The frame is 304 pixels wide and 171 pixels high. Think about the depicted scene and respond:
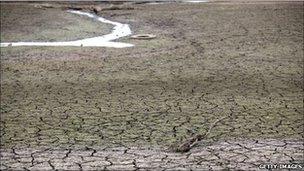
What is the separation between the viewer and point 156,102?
622 centimetres

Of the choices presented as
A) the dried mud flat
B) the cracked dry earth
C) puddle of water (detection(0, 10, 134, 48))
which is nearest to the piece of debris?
the dried mud flat

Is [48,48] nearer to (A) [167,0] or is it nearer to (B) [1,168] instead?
(B) [1,168]

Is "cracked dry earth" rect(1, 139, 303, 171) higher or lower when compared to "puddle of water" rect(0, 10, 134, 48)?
higher

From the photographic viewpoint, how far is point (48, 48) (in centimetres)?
1057

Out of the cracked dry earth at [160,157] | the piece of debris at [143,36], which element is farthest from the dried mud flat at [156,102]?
the piece of debris at [143,36]

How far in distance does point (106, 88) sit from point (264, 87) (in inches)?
90.1

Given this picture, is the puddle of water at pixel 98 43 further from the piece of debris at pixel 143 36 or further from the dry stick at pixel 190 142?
the dry stick at pixel 190 142

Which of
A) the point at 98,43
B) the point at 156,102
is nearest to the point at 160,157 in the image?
the point at 156,102

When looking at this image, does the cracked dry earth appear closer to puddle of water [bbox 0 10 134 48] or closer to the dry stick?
the dry stick

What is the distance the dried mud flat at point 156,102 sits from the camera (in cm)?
439

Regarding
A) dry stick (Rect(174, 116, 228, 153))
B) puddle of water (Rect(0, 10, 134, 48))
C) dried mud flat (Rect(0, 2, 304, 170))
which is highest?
dry stick (Rect(174, 116, 228, 153))

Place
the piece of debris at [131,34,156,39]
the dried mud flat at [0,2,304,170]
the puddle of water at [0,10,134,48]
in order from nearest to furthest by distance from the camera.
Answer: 1. the dried mud flat at [0,2,304,170]
2. the puddle of water at [0,10,134,48]
3. the piece of debris at [131,34,156,39]

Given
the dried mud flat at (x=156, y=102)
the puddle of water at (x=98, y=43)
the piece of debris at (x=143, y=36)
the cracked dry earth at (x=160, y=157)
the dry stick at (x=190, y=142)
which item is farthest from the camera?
the piece of debris at (x=143, y=36)

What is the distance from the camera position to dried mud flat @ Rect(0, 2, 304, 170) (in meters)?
4.39
